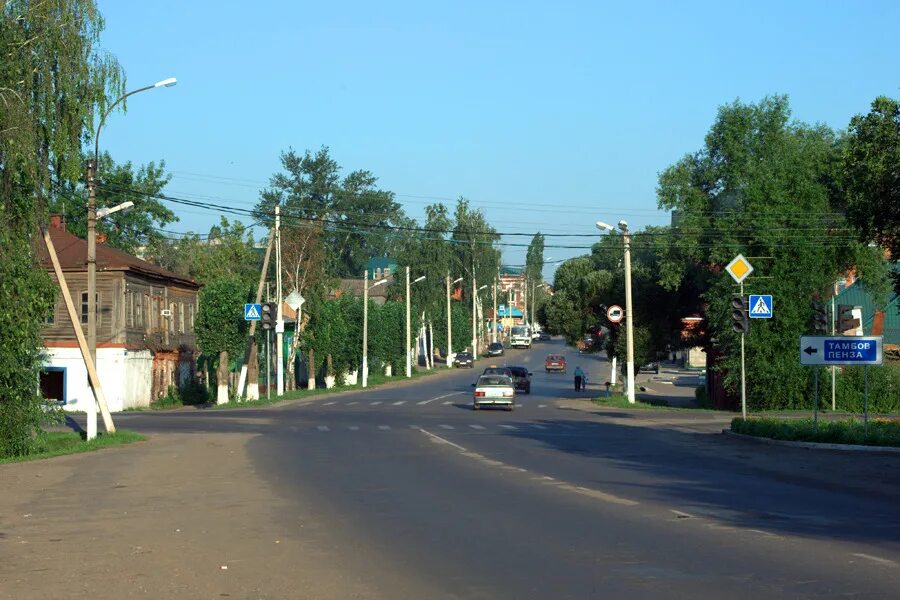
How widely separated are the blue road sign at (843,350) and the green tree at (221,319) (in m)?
34.2

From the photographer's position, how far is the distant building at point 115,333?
179 feet

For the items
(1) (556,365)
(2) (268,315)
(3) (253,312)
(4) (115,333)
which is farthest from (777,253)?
(1) (556,365)

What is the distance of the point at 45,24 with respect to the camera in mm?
24875

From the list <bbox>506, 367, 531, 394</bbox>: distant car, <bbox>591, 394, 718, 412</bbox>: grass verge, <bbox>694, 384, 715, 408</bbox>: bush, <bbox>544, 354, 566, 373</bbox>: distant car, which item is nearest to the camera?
<bbox>591, 394, 718, 412</bbox>: grass verge

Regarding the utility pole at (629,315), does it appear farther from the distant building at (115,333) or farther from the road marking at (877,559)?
the road marking at (877,559)

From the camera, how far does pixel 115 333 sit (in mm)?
55469

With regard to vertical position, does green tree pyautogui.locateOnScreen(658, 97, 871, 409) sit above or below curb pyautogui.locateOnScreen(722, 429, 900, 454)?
above

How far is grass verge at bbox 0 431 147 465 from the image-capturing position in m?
26.4

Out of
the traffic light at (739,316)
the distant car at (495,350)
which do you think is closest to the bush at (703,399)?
the traffic light at (739,316)

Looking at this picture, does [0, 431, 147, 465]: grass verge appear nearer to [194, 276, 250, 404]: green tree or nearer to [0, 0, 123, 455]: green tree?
[0, 0, 123, 455]: green tree

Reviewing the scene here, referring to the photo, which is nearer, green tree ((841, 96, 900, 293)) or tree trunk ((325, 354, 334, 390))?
green tree ((841, 96, 900, 293))

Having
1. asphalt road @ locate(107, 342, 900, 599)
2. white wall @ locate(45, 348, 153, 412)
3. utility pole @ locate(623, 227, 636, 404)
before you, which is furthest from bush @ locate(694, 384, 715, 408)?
white wall @ locate(45, 348, 153, 412)

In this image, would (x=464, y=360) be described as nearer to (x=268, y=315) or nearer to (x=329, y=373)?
(x=329, y=373)

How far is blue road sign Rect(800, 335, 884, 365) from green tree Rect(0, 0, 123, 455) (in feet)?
59.6
